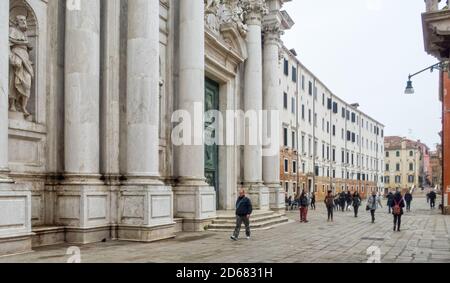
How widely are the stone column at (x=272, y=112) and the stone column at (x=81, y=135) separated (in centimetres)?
1215

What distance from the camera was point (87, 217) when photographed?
40.3ft

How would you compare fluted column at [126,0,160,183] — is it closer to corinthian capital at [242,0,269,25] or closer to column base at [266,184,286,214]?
corinthian capital at [242,0,269,25]

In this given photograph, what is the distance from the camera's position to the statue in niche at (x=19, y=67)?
11680 mm

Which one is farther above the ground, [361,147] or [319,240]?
[361,147]

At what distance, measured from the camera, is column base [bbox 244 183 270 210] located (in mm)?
21938

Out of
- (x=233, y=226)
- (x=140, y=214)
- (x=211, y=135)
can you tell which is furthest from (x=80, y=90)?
(x=211, y=135)

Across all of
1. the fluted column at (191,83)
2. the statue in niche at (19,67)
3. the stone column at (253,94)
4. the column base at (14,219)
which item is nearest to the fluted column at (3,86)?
the column base at (14,219)

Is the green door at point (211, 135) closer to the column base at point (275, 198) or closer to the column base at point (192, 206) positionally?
the column base at point (275, 198)

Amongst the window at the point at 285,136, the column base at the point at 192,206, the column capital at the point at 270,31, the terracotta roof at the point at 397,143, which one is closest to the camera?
the column base at the point at 192,206

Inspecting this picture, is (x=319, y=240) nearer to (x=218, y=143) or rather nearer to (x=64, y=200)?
(x=64, y=200)

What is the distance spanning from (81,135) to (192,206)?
4.78m

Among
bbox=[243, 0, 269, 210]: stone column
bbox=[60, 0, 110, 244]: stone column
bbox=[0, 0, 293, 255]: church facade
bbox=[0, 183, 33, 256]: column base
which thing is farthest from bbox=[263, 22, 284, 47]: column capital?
bbox=[0, 183, 33, 256]: column base
